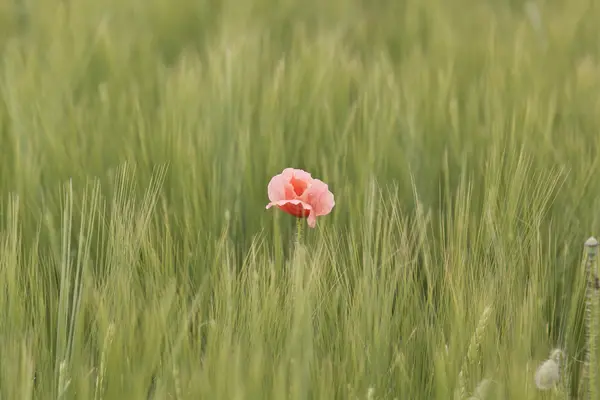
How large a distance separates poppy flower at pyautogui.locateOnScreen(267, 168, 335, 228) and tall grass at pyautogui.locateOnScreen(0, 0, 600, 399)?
0.05m

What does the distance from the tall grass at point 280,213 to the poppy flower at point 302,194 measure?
50mm

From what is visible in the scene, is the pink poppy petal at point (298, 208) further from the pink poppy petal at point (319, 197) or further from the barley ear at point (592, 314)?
the barley ear at point (592, 314)

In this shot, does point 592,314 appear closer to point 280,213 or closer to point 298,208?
point 298,208

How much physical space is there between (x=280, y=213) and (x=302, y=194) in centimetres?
20

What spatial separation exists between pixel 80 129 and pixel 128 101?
169mm

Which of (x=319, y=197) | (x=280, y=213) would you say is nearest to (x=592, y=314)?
(x=319, y=197)

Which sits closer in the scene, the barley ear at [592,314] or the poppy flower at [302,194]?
the barley ear at [592,314]

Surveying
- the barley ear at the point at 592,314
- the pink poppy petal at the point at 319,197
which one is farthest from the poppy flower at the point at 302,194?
the barley ear at the point at 592,314

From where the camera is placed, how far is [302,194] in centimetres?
115

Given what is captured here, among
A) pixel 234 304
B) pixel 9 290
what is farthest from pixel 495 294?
pixel 9 290

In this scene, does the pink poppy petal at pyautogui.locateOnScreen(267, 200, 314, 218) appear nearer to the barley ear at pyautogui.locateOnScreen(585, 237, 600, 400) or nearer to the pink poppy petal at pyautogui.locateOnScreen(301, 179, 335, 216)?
the pink poppy petal at pyautogui.locateOnScreen(301, 179, 335, 216)

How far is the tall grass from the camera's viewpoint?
980 mm

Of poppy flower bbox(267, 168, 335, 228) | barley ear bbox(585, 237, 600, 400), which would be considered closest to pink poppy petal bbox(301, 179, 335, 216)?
poppy flower bbox(267, 168, 335, 228)

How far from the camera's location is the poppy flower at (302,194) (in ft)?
3.76
